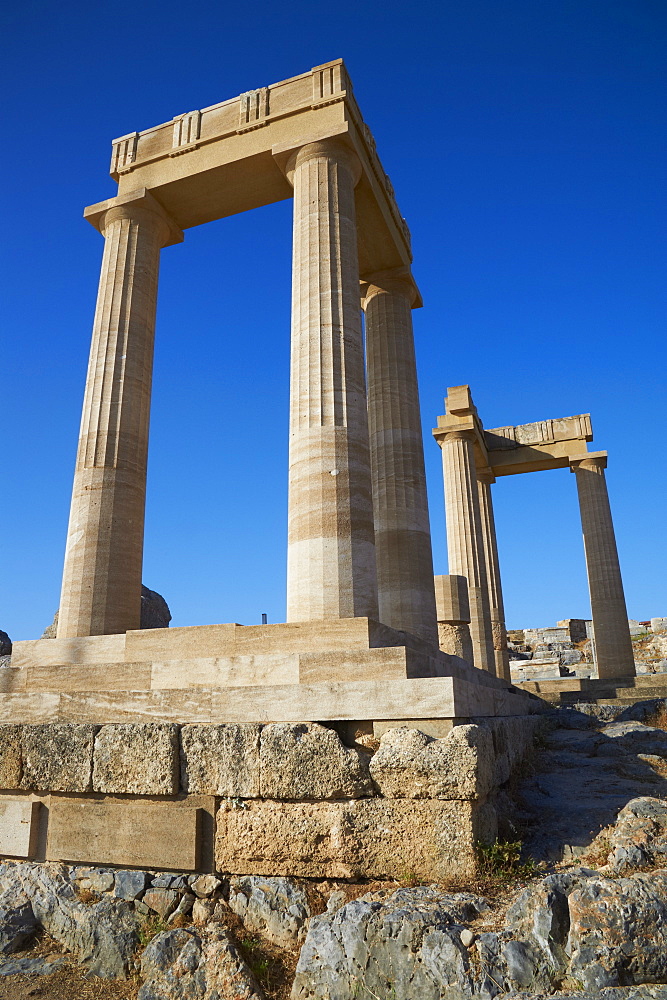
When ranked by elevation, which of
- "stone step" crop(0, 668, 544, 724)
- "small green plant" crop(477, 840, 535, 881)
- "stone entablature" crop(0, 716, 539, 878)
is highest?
"stone step" crop(0, 668, 544, 724)

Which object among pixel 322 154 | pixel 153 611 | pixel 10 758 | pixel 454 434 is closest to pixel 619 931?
pixel 10 758

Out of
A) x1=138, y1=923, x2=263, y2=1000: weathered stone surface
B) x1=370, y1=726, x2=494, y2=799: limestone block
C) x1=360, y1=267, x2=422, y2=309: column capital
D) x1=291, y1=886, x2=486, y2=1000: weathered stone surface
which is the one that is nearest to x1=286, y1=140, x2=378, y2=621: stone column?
x1=370, y1=726, x2=494, y2=799: limestone block

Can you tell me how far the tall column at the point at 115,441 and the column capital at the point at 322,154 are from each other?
10.8 ft

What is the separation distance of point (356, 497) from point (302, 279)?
13.4 feet

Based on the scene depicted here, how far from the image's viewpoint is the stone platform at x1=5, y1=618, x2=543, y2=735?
7586mm

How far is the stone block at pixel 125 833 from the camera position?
754 cm

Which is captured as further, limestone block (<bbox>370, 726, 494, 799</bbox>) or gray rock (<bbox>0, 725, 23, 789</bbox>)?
gray rock (<bbox>0, 725, 23, 789</bbox>)

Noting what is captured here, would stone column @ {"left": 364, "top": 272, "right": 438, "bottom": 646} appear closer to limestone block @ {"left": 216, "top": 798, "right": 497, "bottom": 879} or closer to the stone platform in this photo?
the stone platform

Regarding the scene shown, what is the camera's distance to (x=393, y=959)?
5.48 m

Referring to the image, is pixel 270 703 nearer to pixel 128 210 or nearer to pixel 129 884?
pixel 129 884

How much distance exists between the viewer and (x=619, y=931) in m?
5.19

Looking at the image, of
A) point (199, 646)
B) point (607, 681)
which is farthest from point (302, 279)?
point (607, 681)

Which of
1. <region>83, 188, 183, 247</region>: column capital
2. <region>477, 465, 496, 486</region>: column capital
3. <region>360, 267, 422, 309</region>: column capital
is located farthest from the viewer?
<region>477, 465, 496, 486</region>: column capital

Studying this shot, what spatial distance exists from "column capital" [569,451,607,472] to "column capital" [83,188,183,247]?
76.1 feet
